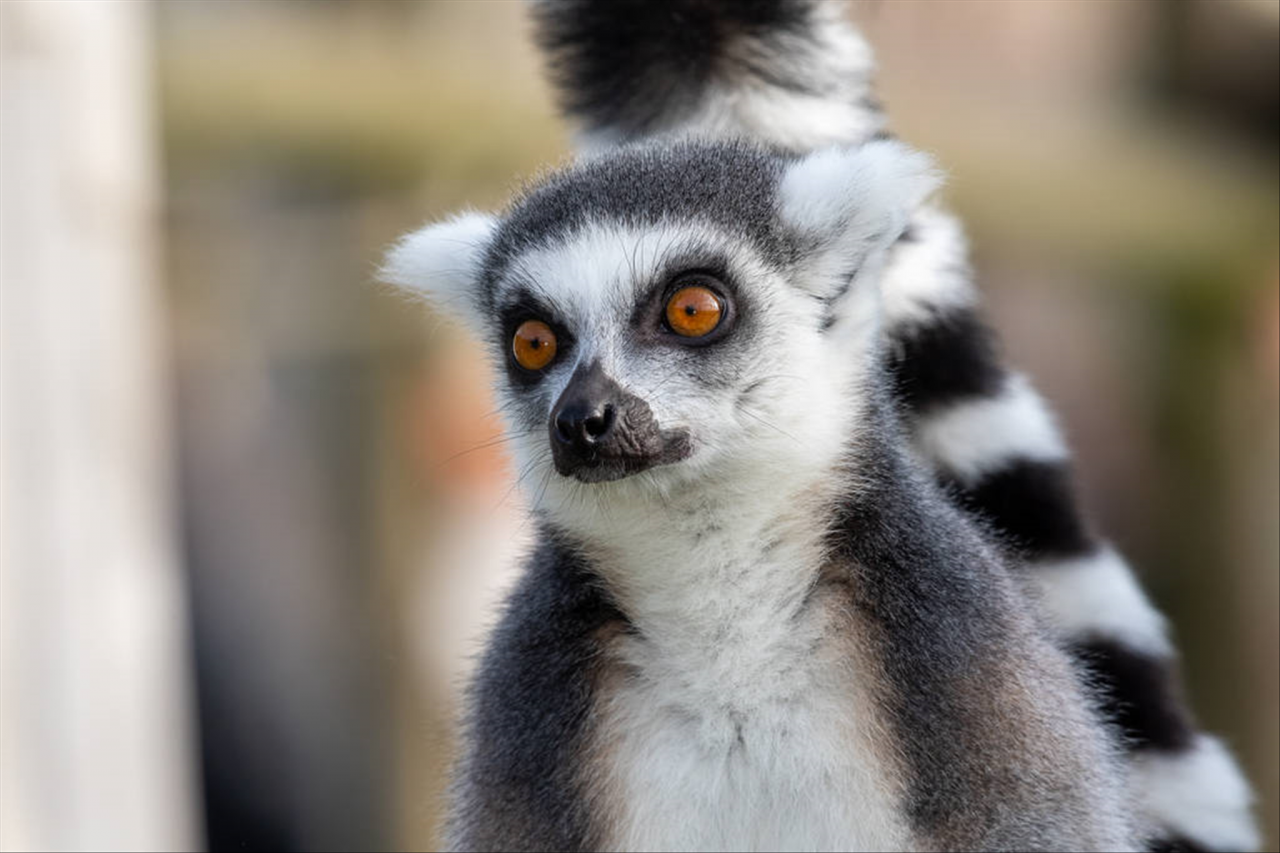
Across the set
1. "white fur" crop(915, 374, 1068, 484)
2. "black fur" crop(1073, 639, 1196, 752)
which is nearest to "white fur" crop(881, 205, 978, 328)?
"white fur" crop(915, 374, 1068, 484)

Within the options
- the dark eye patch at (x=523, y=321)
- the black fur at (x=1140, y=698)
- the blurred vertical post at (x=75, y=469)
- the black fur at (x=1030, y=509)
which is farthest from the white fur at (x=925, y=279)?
the blurred vertical post at (x=75, y=469)

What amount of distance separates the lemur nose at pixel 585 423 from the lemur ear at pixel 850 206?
0.40 m

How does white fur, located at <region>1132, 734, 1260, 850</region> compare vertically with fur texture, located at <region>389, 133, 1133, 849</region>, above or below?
below

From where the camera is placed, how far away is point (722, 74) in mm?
2836

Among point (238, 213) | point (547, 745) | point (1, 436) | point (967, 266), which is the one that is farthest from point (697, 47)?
point (238, 213)

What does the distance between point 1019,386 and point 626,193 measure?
0.96m

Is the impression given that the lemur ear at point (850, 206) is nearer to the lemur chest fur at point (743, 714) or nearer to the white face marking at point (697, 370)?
the white face marking at point (697, 370)

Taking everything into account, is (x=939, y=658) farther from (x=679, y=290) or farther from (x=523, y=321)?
(x=523, y=321)

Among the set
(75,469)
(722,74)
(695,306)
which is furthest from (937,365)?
(75,469)

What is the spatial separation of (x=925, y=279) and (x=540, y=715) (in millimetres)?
1040

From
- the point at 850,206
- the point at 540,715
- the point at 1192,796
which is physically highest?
the point at 850,206

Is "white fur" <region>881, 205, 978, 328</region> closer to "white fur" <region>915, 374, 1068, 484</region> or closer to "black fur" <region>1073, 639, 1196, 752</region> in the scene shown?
"white fur" <region>915, 374, 1068, 484</region>

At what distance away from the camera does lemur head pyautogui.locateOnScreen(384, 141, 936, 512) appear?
2.05 m

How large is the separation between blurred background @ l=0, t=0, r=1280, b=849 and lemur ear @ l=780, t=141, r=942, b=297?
2.20 meters
